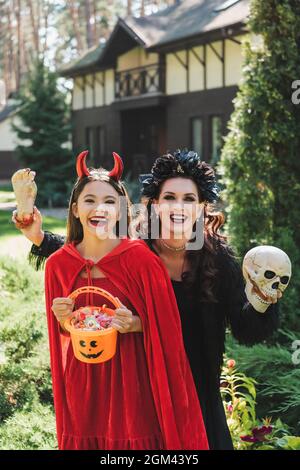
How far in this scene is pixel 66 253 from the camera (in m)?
2.50

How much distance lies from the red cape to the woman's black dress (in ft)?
0.39

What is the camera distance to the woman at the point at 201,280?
2.50 metres

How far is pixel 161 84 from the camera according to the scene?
766 inches

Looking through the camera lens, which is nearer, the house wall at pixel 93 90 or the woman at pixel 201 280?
the woman at pixel 201 280

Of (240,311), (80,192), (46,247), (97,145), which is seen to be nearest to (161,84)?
(97,145)

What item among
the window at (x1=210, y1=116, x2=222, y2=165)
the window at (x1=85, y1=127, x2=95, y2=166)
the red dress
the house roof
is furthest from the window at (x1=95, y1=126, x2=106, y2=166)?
the red dress

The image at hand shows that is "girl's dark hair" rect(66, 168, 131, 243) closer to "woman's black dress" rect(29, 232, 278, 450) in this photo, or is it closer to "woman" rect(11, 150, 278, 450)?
"woman" rect(11, 150, 278, 450)

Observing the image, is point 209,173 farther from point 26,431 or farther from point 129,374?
point 26,431

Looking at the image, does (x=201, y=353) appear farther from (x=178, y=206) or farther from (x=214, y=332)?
(x=178, y=206)

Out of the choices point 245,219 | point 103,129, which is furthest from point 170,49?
point 245,219

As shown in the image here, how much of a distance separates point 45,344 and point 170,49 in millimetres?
14857

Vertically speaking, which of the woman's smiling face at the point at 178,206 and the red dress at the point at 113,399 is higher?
the woman's smiling face at the point at 178,206

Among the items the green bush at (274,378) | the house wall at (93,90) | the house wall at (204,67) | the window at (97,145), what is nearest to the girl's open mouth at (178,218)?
the green bush at (274,378)

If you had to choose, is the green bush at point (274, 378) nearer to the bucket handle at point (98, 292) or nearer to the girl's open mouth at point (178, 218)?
the girl's open mouth at point (178, 218)
